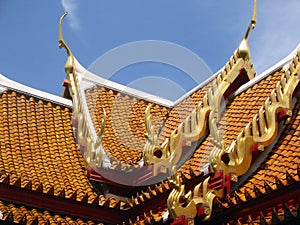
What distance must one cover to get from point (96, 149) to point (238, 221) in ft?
9.32

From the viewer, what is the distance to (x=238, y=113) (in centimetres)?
935

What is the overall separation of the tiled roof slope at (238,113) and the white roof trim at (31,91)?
2659 millimetres

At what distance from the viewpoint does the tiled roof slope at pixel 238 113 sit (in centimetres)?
883

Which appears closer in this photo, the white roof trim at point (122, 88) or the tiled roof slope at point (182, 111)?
the tiled roof slope at point (182, 111)

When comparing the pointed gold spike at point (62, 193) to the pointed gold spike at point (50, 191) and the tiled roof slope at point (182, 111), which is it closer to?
the pointed gold spike at point (50, 191)

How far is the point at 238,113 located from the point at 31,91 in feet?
11.0

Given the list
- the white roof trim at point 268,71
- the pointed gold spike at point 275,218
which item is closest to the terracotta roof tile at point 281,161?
the pointed gold spike at point 275,218

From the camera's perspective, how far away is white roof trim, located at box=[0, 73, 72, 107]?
1098 centimetres

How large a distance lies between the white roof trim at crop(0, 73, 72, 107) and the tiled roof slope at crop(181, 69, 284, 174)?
2.66m

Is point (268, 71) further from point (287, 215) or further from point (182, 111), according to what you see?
point (287, 215)

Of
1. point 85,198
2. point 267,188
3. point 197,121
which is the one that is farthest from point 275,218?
point 197,121

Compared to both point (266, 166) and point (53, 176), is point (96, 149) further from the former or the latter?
point (266, 166)

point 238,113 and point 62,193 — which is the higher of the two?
point 238,113

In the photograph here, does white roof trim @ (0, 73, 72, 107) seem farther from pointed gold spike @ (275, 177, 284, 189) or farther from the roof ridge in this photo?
pointed gold spike @ (275, 177, 284, 189)
